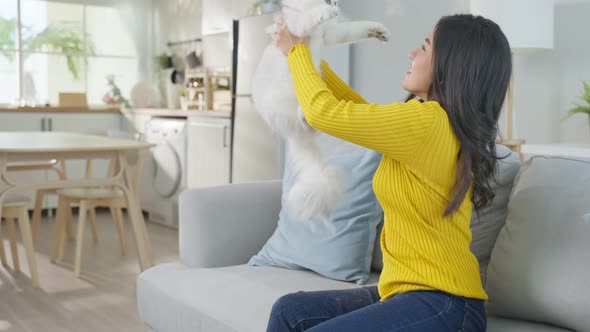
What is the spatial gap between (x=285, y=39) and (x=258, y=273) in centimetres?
92

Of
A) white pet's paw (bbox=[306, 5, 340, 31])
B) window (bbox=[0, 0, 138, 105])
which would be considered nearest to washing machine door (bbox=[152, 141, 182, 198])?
window (bbox=[0, 0, 138, 105])

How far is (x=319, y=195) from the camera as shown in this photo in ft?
4.39

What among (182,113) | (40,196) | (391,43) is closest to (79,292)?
(40,196)

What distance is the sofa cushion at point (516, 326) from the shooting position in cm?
151

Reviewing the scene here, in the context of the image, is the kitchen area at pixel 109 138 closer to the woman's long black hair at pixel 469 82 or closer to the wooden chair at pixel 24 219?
→ the wooden chair at pixel 24 219

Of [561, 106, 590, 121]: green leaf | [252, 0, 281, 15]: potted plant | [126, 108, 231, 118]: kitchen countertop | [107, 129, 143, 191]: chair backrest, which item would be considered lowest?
[107, 129, 143, 191]: chair backrest

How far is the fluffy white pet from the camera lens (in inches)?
52.2

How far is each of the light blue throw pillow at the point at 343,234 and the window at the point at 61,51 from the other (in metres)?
4.65

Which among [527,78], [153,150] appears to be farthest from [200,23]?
[527,78]

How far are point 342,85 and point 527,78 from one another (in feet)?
7.25

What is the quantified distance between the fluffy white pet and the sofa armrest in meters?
0.87

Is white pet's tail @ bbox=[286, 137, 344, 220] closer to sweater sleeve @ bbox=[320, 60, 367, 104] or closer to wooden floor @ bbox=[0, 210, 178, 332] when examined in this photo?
sweater sleeve @ bbox=[320, 60, 367, 104]

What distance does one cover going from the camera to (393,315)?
4.34 feet

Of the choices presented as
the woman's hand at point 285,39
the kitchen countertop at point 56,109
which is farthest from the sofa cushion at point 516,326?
the kitchen countertop at point 56,109
